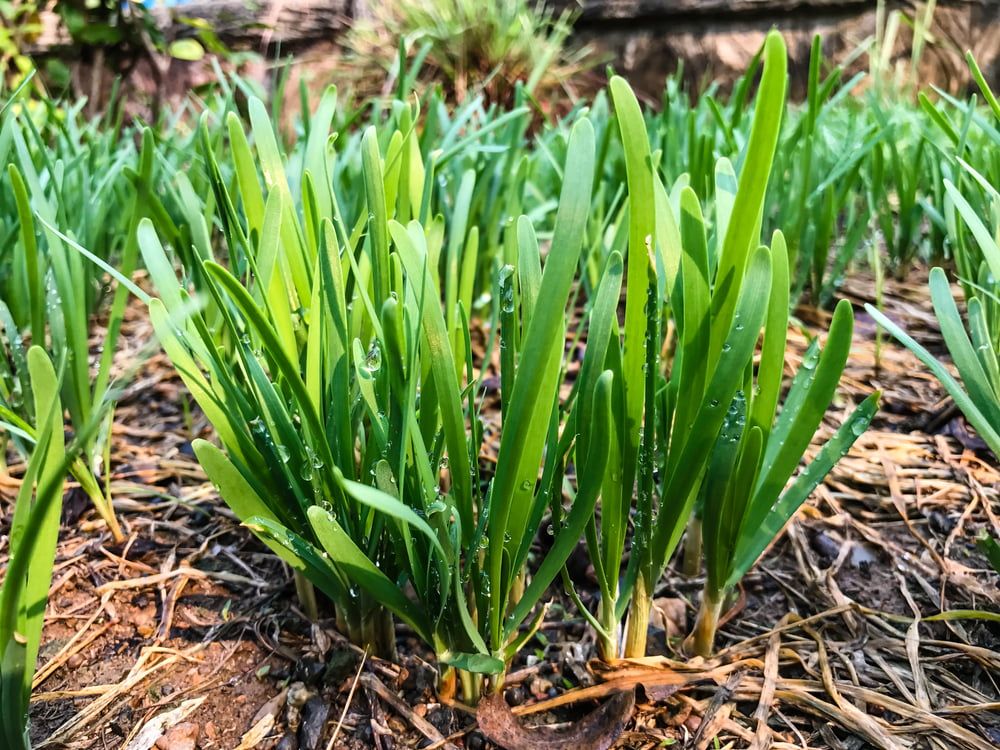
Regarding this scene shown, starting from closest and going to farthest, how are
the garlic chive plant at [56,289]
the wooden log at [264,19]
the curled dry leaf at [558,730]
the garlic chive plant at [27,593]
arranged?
the garlic chive plant at [27,593], the curled dry leaf at [558,730], the garlic chive plant at [56,289], the wooden log at [264,19]

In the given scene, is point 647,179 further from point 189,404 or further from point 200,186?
point 200,186

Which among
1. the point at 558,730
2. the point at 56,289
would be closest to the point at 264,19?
the point at 56,289

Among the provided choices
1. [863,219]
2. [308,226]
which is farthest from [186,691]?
[863,219]

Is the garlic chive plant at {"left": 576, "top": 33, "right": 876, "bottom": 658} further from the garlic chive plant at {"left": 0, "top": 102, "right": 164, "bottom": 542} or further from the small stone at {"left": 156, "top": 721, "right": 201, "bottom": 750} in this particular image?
the garlic chive plant at {"left": 0, "top": 102, "right": 164, "bottom": 542}

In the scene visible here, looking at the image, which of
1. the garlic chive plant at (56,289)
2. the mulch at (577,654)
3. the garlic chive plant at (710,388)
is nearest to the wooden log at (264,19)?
the garlic chive plant at (56,289)

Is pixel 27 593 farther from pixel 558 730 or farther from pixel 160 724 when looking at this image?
pixel 558 730

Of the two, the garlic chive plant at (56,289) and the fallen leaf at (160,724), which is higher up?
the garlic chive plant at (56,289)

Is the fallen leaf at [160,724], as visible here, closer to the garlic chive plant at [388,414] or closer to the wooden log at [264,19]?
the garlic chive plant at [388,414]

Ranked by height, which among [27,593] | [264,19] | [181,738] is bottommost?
[181,738]

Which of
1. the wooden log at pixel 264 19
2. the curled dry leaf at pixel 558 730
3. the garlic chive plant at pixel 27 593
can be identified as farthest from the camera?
the wooden log at pixel 264 19

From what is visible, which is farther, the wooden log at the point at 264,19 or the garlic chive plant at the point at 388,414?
the wooden log at the point at 264,19
